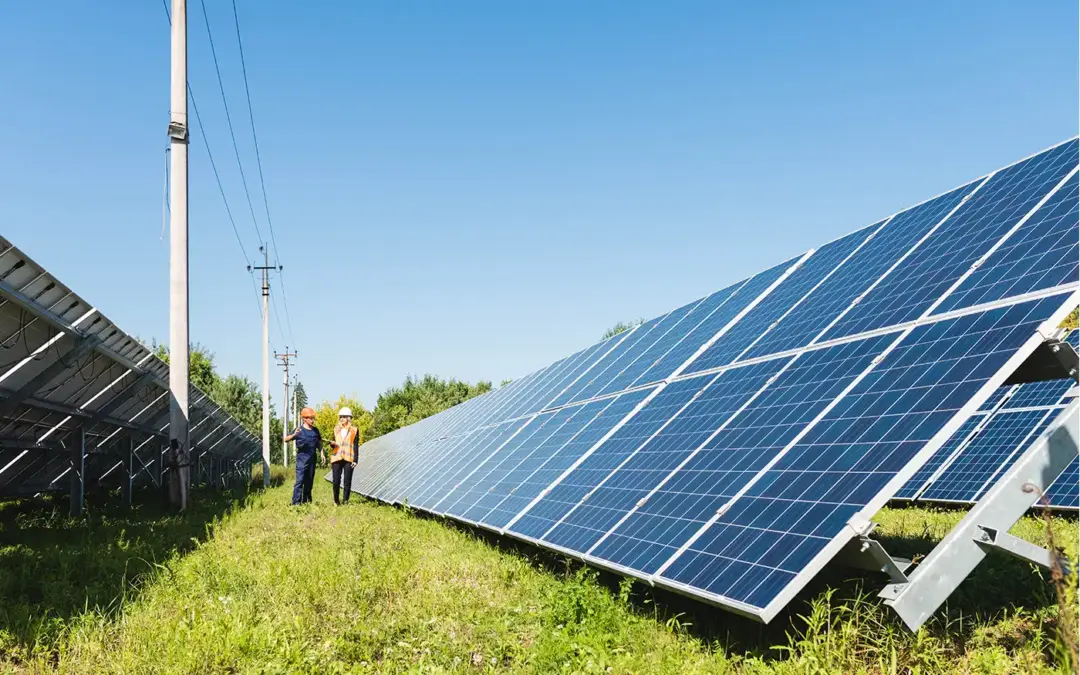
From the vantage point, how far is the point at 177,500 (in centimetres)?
1633

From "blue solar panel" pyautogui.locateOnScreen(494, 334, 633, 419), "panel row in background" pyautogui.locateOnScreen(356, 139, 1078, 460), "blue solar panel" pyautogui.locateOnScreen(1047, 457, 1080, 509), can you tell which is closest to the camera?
"panel row in background" pyautogui.locateOnScreen(356, 139, 1078, 460)

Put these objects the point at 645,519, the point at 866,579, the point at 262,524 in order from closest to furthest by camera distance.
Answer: the point at 866,579, the point at 645,519, the point at 262,524

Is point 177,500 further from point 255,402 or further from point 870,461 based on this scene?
point 255,402

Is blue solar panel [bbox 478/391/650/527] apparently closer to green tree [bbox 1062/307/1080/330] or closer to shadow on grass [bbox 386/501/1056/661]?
shadow on grass [bbox 386/501/1056/661]

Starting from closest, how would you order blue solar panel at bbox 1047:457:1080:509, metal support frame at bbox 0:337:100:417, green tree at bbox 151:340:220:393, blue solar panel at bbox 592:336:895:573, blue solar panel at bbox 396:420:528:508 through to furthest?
blue solar panel at bbox 592:336:895:573
blue solar panel at bbox 1047:457:1080:509
metal support frame at bbox 0:337:100:417
blue solar panel at bbox 396:420:528:508
green tree at bbox 151:340:220:393

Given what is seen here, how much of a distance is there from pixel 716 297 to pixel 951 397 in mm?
8482

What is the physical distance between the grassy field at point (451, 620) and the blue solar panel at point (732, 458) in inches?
17.6

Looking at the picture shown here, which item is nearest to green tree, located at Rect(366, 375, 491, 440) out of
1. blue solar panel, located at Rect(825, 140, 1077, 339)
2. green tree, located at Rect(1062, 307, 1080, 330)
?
green tree, located at Rect(1062, 307, 1080, 330)

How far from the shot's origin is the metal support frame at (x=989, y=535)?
5.21m

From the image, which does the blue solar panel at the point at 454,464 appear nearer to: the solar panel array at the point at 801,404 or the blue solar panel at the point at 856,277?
the solar panel array at the point at 801,404

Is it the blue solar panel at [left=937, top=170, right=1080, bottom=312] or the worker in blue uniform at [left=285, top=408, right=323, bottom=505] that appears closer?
the blue solar panel at [left=937, top=170, right=1080, bottom=312]

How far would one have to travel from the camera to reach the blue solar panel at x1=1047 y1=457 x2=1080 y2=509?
1205 centimetres

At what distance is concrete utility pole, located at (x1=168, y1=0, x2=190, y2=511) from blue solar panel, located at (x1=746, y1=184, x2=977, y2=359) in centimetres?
1109

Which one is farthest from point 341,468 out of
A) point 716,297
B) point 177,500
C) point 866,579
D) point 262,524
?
point 866,579
